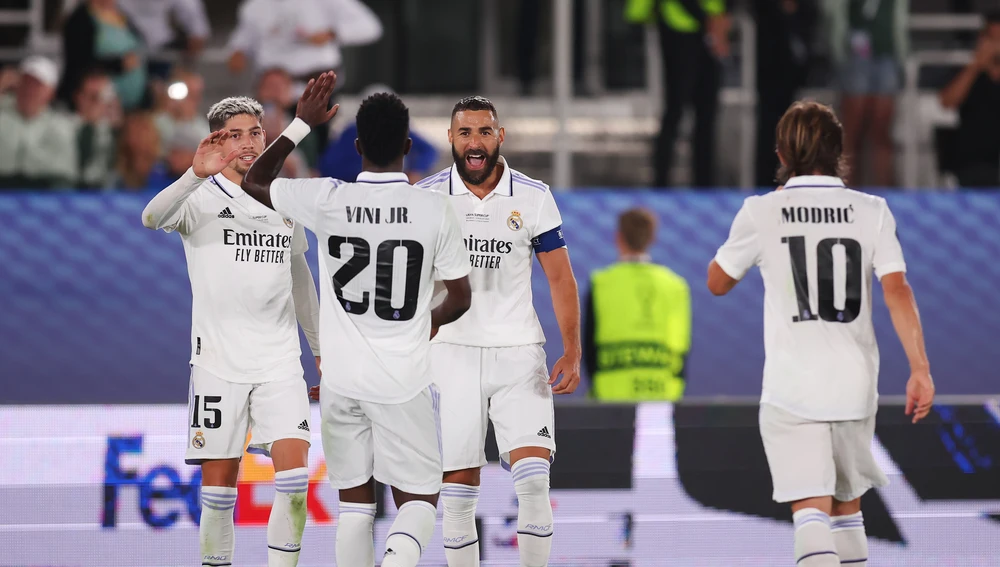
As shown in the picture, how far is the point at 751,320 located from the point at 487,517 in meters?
3.88

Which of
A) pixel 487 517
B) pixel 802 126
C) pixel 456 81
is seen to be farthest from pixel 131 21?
pixel 802 126

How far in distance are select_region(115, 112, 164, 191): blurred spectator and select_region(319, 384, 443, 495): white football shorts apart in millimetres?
4910

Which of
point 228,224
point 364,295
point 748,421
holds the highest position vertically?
point 228,224

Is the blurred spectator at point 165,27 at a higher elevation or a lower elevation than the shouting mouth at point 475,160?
higher

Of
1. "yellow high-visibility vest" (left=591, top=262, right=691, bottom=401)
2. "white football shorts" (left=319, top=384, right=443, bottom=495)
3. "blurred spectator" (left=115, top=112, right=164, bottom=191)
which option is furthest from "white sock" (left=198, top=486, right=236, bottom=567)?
"blurred spectator" (left=115, top=112, right=164, bottom=191)

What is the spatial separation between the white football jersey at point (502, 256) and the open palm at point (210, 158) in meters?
0.95

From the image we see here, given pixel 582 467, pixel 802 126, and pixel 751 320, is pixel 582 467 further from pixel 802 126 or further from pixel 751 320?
pixel 751 320

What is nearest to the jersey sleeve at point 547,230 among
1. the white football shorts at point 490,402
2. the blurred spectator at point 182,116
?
the white football shorts at point 490,402

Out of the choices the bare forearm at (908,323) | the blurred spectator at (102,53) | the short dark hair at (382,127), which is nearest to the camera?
the short dark hair at (382,127)

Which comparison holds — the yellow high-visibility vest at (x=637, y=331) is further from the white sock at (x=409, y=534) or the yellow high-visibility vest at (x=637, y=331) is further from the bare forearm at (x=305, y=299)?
the white sock at (x=409, y=534)

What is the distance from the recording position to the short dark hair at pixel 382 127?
4559mm

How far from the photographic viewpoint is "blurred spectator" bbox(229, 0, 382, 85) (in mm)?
9430

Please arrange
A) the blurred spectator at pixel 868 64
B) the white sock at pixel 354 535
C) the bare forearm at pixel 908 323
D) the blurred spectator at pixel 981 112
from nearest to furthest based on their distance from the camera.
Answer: the white sock at pixel 354 535
the bare forearm at pixel 908 323
the blurred spectator at pixel 981 112
the blurred spectator at pixel 868 64

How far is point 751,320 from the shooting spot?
935cm
